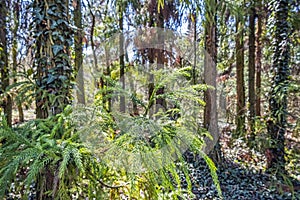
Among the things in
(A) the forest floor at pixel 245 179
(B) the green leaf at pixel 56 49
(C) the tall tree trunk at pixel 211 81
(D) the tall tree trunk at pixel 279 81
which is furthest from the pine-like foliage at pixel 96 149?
(C) the tall tree trunk at pixel 211 81

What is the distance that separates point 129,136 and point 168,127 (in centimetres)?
20

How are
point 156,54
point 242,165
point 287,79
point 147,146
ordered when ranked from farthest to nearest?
point 156,54, point 242,165, point 287,79, point 147,146

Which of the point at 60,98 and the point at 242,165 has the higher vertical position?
the point at 60,98

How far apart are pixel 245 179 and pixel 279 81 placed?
5.59 feet

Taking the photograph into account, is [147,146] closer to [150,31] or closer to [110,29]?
[150,31]

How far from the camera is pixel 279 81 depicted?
13.1 ft

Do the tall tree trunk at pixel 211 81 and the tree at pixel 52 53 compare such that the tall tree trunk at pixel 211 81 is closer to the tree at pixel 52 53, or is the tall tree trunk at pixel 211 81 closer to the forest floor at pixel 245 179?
the forest floor at pixel 245 179

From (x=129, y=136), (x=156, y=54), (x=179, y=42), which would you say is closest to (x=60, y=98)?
(x=129, y=136)

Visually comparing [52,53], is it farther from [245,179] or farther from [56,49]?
[245,179]

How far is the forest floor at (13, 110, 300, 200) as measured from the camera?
145 inches

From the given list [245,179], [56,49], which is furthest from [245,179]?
[56,49]

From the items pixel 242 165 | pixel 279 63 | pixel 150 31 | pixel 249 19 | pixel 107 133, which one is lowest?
pixel 242 165

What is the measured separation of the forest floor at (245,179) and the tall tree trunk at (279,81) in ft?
0.90

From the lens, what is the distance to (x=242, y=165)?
15.4ft
